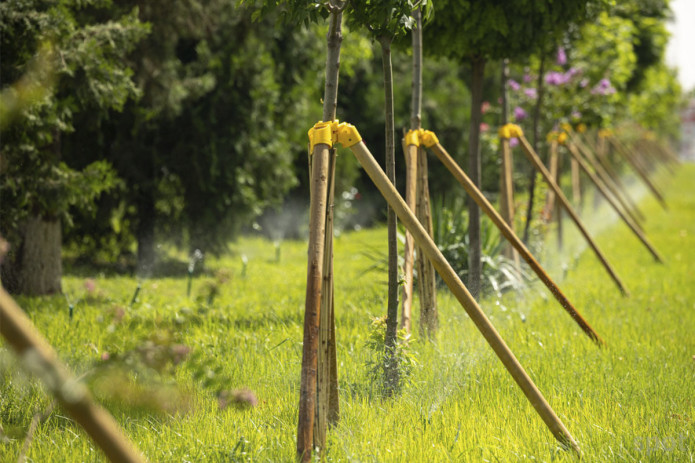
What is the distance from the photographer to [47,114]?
5.84 m

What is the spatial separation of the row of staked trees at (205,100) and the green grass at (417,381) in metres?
0.95

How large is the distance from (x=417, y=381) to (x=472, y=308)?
2.78 ft

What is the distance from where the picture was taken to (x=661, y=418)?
11.7 ft

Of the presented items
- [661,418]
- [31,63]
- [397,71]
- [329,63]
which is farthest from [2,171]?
[397,71]

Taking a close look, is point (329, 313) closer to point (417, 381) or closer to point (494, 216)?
point (417, 381)

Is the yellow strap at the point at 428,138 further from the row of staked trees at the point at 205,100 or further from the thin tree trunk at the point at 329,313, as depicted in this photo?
the thin tree trunk at the point at 329,313

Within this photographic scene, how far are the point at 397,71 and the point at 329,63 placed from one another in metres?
11.8

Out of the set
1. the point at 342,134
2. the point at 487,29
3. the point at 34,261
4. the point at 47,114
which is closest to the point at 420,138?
the point at 487,29

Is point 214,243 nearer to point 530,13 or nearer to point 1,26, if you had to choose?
point 1,26

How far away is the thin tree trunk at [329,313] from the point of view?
304 centimetres

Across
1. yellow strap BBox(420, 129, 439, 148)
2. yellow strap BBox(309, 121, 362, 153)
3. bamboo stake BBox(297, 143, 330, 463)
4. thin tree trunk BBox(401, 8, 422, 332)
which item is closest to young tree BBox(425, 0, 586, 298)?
thin tree trunk BBox(401, 8, 422, 332)

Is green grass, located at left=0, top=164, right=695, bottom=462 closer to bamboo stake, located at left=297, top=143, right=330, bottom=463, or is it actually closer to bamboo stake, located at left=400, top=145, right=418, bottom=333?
bamboo stake, located at left=297, top=143, right=330, bottom=463

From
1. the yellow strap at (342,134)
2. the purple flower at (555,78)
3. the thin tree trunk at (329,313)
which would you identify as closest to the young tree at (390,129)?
the thin tree trunk at (329,313)

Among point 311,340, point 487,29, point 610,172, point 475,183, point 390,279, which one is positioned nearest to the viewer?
point 311,340
